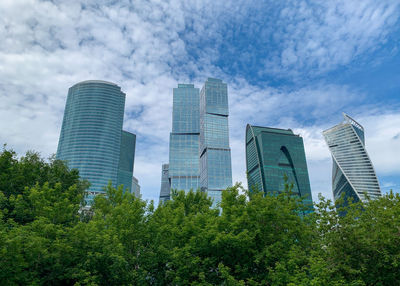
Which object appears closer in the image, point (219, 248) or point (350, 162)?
point (219, 248)

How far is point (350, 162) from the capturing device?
6870 inches

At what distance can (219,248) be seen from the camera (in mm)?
17531

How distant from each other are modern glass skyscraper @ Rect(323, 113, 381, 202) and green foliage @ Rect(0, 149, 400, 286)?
6560 inches

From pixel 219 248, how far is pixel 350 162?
184 metres

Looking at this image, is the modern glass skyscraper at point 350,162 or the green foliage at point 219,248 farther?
the modern glass skyscraper at point 350,162

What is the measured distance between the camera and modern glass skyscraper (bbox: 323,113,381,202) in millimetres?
167250

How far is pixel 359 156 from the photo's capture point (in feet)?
567

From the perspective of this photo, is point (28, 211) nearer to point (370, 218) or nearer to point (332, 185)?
point (370, 218)

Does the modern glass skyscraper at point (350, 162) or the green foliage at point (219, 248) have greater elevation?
the modern glass skyscraper at point (350, 162)

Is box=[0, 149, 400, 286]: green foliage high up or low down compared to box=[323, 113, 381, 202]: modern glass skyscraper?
down

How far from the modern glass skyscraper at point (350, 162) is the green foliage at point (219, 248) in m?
167

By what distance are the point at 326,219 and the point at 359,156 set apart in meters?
182

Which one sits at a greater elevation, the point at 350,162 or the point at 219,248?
the point at 350,162

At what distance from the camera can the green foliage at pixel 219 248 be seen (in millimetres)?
14984
